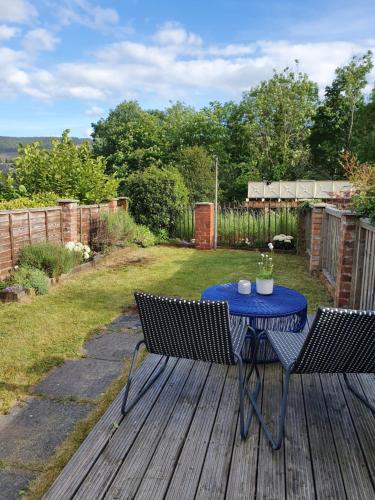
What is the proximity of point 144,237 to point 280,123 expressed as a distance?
2215 cm

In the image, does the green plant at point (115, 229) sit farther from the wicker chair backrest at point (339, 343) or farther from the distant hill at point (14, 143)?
the wicker chair backrest at point (339, 343)

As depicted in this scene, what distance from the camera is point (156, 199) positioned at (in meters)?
11.6

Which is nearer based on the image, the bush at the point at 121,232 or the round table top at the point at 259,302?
the round table top at the point at 259,302

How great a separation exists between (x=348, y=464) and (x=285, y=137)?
95.7 ft

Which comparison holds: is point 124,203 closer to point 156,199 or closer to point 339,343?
point 156,199

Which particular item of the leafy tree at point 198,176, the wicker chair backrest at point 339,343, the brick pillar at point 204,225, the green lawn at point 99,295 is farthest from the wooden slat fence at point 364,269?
the leafy tree at point 198,176

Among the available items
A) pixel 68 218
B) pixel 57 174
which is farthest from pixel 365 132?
pixel 68 218

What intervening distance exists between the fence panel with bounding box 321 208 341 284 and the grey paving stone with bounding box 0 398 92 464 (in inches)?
179

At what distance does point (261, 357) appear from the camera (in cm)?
349

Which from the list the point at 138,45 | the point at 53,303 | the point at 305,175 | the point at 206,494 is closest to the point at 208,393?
the point at 206,494

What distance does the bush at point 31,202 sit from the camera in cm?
706

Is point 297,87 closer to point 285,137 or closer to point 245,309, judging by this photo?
point 285,137

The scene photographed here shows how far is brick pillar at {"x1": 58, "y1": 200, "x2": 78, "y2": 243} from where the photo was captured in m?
8.08

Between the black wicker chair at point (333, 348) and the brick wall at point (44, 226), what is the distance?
17.7 ft
